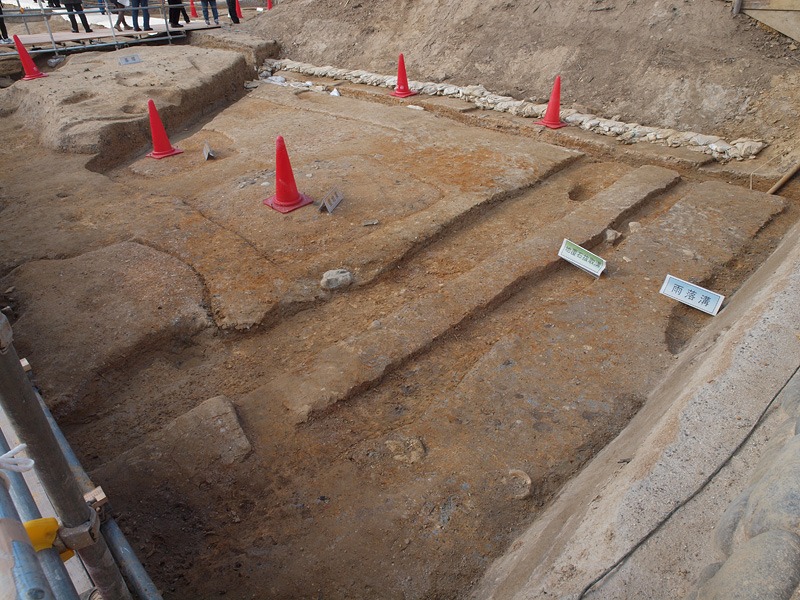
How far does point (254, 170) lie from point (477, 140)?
2.18m

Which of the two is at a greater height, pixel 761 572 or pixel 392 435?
pixel 761 572

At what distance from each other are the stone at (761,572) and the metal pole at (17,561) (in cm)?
120

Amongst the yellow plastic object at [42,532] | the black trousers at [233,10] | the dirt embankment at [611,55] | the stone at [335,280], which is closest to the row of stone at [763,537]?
the yellow plastic object at [42,532]

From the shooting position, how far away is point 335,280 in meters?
3.14

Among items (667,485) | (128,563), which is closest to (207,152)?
(128,563)

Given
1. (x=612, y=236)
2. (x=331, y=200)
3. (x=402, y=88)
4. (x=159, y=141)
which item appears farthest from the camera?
(x=402, y=88)

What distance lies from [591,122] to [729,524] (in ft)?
16.4

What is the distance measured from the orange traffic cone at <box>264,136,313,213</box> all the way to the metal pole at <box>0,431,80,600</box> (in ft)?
9.66

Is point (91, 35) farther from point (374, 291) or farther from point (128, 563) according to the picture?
point (128, 563)

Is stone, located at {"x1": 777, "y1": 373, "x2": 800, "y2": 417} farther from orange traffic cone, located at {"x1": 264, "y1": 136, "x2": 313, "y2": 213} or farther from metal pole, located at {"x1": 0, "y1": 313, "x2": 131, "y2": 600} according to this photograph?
orange traffic cone, located at {"x1": 264, "y1": 136, "x2": 313, "y2": 213}

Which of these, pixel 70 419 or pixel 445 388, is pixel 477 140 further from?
pixel 70 419

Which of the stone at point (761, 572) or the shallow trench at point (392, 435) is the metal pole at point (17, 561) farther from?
the stone at point (761, 572)

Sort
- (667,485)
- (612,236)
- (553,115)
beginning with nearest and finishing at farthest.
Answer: (667,485) → (612,236) → (553,115)

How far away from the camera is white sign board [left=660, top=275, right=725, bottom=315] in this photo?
9.25ft
